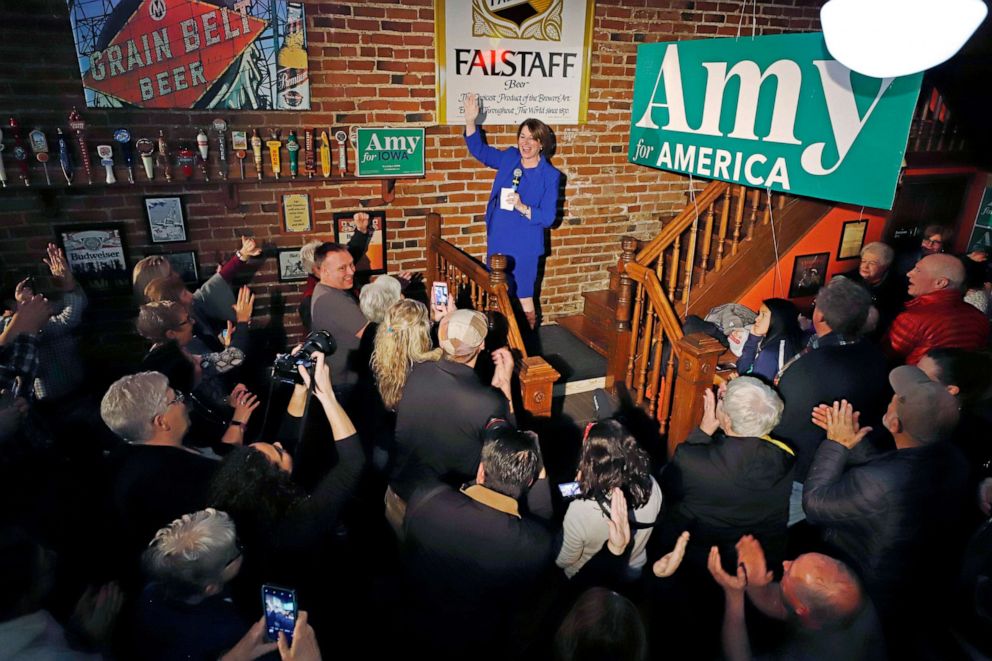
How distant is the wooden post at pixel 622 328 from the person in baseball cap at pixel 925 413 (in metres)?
1.79

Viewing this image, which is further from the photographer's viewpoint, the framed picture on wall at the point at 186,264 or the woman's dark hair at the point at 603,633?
the framed picture on wall at the point at 186,264

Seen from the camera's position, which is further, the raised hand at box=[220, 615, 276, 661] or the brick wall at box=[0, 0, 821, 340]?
the brick wall at box=[0, 0, 821, 340]

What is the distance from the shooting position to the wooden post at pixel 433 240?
485cm

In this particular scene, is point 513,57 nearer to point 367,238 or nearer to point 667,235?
point 367,238

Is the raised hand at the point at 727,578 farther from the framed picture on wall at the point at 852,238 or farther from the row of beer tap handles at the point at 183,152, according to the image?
the framed picture on wall at the point at 852,238

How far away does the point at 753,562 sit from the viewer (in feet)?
7.65

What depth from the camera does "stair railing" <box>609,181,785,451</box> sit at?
10.8 ft

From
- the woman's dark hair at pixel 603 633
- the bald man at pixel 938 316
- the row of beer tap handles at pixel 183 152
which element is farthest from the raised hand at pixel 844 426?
the row of beer tap handles at pixel 183 152

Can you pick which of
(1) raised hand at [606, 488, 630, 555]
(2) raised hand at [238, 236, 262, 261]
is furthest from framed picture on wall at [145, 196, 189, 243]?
(1) raised hand at [606, 488, 630, 555]

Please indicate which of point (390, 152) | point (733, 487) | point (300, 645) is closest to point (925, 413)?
point (733, 487)

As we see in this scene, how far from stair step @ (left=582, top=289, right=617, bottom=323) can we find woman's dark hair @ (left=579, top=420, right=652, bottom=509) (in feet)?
9.11

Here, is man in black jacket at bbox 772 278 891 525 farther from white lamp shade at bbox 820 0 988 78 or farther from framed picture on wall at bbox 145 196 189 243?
framed picture on wall at bbox 145 196 189 243

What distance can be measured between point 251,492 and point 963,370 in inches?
122

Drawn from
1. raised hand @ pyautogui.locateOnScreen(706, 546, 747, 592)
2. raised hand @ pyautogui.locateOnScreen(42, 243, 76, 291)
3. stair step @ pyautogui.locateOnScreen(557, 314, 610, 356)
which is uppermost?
raised hand @ pyautogui.locateOnScreen(42, 243, 76, 291)
